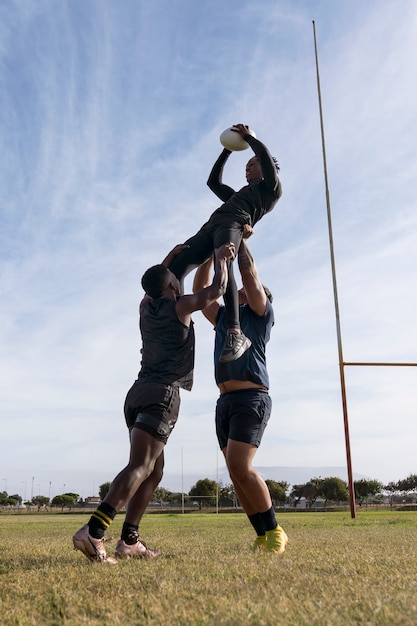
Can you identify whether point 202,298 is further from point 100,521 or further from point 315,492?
point 315,492

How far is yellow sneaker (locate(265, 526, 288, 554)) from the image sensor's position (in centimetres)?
413

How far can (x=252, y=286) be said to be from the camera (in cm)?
480

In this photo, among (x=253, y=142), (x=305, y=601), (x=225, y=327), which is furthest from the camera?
(x=253, y=142)

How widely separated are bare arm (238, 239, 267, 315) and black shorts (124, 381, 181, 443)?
1.11m

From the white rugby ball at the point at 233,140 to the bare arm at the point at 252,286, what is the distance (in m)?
1.45

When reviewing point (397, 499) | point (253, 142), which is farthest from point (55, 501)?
point (253, 142)

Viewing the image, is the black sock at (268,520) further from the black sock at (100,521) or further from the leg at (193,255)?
the leg at (193,255)

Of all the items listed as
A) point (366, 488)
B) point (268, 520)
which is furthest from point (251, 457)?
point (366, 488)

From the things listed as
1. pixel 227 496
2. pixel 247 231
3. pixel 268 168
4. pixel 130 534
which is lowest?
pixel 227 496

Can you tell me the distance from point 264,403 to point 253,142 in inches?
101

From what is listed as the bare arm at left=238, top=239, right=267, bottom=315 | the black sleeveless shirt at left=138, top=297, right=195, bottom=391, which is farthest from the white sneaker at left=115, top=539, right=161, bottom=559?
the bare arm at left=238, top=239, right=267, bottom=315

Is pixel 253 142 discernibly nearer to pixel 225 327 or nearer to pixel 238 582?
pixel 225 327

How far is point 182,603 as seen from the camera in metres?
2.28

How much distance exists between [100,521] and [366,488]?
8662cm
